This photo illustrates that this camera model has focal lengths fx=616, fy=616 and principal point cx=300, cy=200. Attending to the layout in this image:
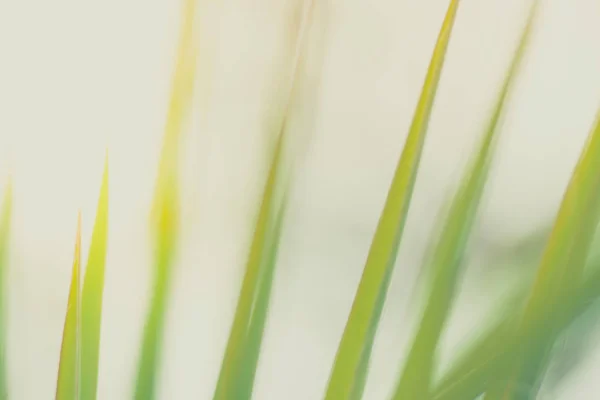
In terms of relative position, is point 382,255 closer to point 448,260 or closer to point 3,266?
point 448,260

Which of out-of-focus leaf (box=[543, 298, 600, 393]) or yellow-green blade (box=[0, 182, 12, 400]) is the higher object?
out-of-focus leaf (box=[543, 298, 600, 393])

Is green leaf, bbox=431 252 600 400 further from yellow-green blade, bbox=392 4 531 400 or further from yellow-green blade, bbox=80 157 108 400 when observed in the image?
yellow-green blade, bbox=80 157 108 400

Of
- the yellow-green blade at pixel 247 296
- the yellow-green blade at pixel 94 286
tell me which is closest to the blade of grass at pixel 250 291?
the yellow-green blade at pixel 247 296

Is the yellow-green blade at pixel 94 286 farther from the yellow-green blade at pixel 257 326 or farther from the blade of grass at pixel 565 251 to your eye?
the blade of grass at pixel 565 251

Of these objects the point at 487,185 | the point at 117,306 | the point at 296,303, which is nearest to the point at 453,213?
the point at 487,185

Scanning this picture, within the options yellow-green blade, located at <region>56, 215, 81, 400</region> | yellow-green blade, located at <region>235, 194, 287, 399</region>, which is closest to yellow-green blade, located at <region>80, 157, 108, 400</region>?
yellow-green blade, located at <region>56, 215, 81, 400</region>

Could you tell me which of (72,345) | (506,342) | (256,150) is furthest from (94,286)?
(506,342)
